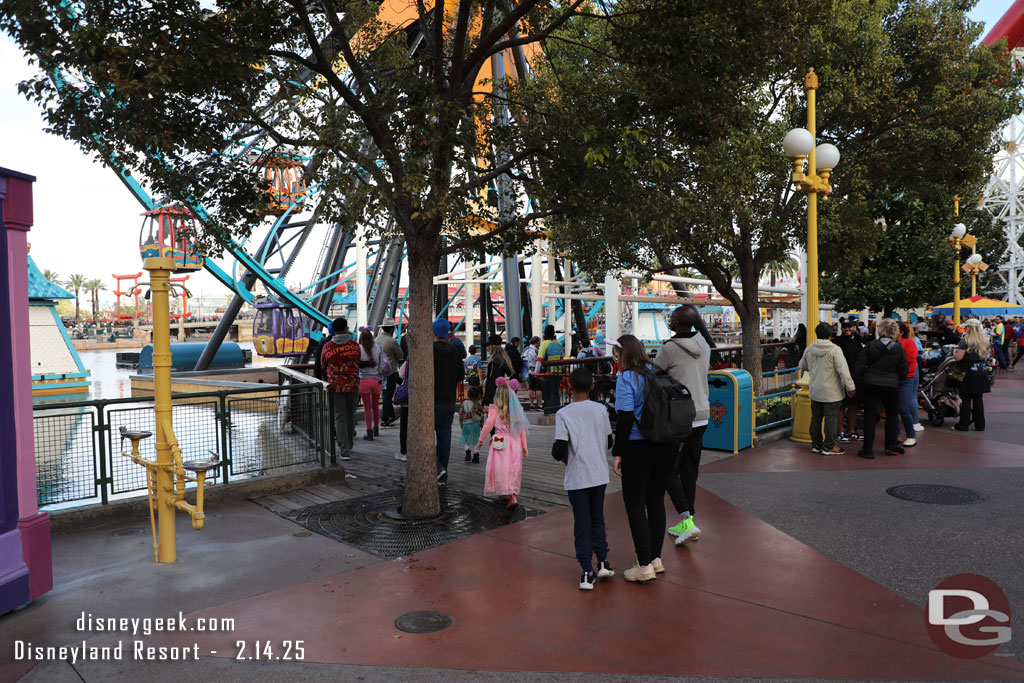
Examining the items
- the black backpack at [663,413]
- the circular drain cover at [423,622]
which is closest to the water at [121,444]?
the circular drain cover at [423,622]

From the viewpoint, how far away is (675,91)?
21.4 feet

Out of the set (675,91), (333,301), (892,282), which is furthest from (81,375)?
(892,282)

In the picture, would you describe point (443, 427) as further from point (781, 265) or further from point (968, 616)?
point (781, 265)

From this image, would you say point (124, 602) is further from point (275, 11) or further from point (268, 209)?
point (275, 11)

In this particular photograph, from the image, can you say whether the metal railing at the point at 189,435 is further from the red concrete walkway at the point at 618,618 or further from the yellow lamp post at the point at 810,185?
the yellow lamp post at the point at 810,185

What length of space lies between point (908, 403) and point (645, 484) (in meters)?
7.18

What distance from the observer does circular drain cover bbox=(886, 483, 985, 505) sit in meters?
6.85

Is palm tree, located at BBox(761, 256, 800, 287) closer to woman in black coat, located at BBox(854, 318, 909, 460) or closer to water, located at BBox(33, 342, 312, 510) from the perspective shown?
woman in black coat, located at BBox(854, 318, 909, 460)

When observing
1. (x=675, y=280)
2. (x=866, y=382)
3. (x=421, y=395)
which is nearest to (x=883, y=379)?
(x=866, y=382)

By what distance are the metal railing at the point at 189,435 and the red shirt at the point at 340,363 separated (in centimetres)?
92

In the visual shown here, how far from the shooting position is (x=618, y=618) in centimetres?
431

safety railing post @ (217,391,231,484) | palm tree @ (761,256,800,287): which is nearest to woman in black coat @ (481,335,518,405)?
safety railing post @ (217,391,231,484)

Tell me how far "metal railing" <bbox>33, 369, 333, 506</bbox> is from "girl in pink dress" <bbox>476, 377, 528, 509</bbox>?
7.41ft

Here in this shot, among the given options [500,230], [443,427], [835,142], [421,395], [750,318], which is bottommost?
[443,427]
